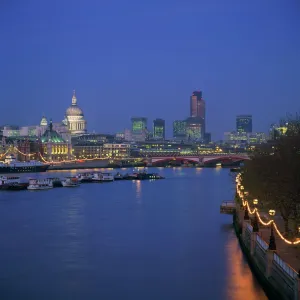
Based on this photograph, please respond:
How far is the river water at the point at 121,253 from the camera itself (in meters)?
10.6

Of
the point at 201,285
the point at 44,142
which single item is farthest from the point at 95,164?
the point at 201,285

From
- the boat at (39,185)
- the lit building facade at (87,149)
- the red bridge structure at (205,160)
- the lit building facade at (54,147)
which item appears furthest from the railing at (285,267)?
the lit building facade at (87,149)

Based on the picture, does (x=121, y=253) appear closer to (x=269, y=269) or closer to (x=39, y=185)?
(x=269, y=269)

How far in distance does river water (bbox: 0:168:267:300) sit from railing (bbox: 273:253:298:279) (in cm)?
75

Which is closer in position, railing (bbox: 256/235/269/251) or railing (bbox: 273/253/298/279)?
railing (bbox: 273/253/298/279)

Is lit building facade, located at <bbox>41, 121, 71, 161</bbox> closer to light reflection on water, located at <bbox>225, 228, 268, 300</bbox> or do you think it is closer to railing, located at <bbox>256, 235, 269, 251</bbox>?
light reflection on water, located at <bbox>225, 228, 268, 300</bbox>

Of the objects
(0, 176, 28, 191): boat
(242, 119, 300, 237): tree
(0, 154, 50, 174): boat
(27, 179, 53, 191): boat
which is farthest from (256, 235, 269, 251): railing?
(0, 154, 50, 174): boat

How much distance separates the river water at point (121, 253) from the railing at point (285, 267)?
2.47 ft

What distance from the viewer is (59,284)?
35.9ft

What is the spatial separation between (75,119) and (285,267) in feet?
300

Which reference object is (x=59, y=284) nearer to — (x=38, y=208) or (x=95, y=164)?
(x=38, y=208)

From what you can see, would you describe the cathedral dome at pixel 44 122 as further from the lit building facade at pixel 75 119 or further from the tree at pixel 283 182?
the tree at pixel 283 182

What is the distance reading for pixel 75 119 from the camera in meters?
99.2

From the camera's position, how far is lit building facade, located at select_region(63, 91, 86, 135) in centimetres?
9888
